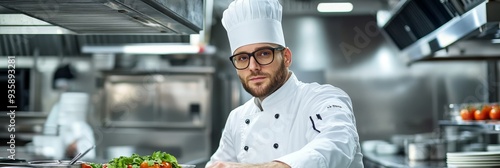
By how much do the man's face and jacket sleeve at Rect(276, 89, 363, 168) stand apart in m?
0.15

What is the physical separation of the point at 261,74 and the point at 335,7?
5398 millimetres

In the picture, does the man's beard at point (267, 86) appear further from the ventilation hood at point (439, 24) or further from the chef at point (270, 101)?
the ventilation hood at point (439, 24)

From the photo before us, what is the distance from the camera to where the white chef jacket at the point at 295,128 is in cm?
209

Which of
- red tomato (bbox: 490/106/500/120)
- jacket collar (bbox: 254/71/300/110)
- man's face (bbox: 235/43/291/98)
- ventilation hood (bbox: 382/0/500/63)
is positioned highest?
ventilation hood (bbox: 382/0/500/63)

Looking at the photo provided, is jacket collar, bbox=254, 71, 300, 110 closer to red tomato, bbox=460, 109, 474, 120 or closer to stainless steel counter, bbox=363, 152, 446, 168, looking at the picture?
stainless steel counter, bbox=363, 152, 446, 168

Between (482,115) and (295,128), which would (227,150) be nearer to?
(295,128)

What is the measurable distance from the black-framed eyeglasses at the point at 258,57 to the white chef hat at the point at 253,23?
0.18ft

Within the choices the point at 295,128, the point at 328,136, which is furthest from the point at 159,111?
the point at 328,136

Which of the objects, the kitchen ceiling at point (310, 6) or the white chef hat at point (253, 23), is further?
the kitchen ceiling at point (310, 6)

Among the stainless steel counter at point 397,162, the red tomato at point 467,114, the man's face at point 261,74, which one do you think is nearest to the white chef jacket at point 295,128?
the man's face at point 261,74

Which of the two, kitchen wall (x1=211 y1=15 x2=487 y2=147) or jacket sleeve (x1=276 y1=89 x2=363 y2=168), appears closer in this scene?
jacket sleeve (x1=276 y1=89 x2=363 y2=168)

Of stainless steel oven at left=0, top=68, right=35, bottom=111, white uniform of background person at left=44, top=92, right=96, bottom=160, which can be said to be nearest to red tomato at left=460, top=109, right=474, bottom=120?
white uniform of background person at left=44, top=92, right=96, bottom=160

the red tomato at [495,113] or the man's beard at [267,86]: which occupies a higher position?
the man's beard at [267,86]

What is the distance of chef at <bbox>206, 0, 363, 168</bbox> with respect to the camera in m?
2.30
